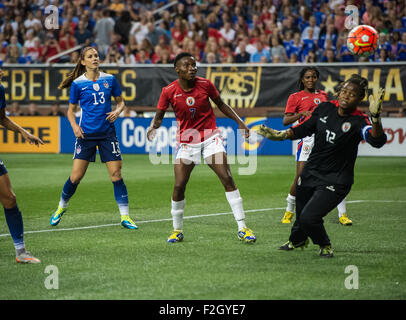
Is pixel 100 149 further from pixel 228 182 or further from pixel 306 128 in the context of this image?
pixel 306 128

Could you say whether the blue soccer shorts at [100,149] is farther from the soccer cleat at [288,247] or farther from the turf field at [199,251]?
the soccer cleat at [288,247]

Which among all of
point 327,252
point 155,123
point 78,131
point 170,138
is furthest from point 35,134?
point 327,252

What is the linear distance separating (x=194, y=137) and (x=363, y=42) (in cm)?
554

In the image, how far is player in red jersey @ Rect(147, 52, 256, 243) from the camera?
881cm

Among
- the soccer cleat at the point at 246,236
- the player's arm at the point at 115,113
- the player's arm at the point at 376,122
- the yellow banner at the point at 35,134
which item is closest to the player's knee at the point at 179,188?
the soccer cleat at the point at 246,236

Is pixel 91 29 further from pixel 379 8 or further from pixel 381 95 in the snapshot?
pixel 381 95

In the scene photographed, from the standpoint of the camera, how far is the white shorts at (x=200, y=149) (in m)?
8.88

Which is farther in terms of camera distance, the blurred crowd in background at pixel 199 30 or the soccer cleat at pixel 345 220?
the blurred crowd in background at pixel 199 30

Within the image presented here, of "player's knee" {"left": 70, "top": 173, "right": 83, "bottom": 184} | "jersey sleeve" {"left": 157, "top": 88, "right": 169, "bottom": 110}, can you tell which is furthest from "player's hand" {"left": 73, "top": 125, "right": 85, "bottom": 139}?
"jersey sleeve" {"left": 157, "top": 88, "right": 169, "bottom": 110}

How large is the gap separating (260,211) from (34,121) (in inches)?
584

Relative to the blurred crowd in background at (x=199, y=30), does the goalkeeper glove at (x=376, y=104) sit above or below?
below

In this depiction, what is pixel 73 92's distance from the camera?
10.3 metres

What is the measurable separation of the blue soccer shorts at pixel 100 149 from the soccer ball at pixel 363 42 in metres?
5.23
